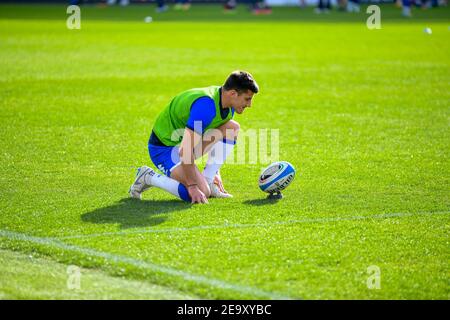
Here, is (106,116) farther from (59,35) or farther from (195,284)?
(59,35)

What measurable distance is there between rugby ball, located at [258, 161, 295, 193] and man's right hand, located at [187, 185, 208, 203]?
683mm

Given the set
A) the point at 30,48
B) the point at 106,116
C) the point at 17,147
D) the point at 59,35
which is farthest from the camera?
the point at 59,35

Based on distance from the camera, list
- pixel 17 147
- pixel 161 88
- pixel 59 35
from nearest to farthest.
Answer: pixel 17 147, pixel 161 88, pixel 59 35

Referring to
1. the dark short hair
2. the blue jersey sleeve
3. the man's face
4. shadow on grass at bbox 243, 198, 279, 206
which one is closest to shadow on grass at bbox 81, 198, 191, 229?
shadow on grass at bbox 243, 198, 279, 206

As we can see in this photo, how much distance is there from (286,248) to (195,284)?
1.20 m

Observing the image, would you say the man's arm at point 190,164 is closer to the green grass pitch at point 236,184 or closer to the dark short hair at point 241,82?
the green grass pitch at point 236,184

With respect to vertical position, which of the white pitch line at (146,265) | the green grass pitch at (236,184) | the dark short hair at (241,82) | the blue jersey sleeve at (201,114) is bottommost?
the green grass pitch at (236,184)

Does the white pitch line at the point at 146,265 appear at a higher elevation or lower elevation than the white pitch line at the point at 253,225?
higher

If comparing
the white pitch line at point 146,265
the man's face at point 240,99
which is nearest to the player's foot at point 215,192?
the man's face at point 240,99

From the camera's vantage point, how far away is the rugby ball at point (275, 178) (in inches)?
362

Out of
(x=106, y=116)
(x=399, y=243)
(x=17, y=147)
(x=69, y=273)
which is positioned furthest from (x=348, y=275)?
(x=106, y=116)

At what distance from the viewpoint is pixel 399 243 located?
7.62m

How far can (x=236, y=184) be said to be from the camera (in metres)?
10.0

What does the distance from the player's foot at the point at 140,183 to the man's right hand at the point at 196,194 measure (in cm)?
48
